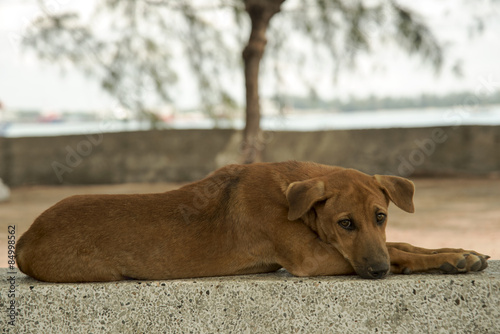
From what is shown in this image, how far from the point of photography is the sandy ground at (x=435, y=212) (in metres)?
6.78

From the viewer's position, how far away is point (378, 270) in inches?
109

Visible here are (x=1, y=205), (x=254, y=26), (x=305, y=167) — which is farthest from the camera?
(x=254, y=26)

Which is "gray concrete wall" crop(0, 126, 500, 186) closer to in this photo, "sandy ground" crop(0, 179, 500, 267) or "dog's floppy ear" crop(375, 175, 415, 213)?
"sandy ground" crop(0, 179, 500, 267)

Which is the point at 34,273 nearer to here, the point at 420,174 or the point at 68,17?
the point at 68,17

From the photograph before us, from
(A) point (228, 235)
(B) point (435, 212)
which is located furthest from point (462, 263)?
(B) point (435, 212)

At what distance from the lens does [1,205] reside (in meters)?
10.8

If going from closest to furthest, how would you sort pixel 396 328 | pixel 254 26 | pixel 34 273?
1. pixel 396 328
2. pixel 34 273
3. pixel 254 26

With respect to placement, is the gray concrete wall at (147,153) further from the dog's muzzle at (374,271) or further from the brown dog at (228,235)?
the dog's muzzle at (374,271)

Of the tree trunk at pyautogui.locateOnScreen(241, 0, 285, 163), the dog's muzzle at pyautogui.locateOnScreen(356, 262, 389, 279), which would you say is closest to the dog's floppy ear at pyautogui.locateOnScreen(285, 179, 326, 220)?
the dog's muzzle at pyautogui.locateOnScreen(356, 262, 389, 279)

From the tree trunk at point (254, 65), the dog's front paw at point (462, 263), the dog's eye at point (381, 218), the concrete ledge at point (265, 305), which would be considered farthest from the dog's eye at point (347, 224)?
the tree trunk at point (254, 65)

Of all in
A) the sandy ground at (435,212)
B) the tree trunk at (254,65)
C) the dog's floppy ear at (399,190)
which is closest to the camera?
the dog's floppy ear at (399,190)

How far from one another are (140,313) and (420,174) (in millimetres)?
10921

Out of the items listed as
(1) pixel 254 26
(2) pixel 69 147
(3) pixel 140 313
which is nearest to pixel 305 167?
(3) pixel 140 313

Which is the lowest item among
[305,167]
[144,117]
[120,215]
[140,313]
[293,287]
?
[144,117]
